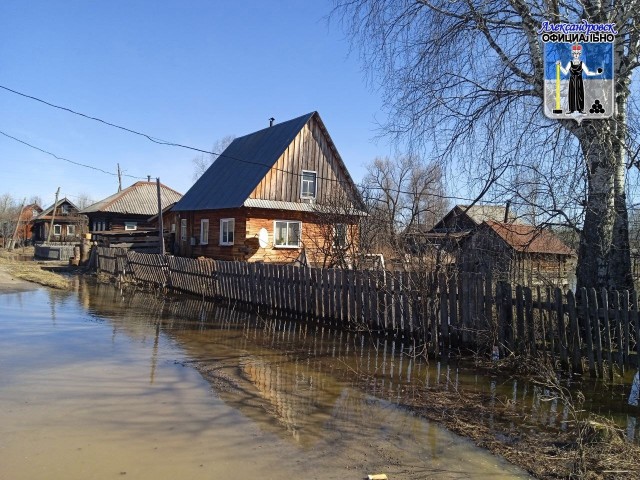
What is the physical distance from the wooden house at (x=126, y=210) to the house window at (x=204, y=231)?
62.6 ft

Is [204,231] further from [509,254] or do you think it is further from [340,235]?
[509,254]

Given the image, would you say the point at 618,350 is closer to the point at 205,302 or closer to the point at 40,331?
the point at 40,331

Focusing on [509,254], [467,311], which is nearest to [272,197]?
[509,254]

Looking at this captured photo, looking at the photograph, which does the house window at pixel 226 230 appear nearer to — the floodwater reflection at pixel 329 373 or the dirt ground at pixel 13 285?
the dirt ground at pixel 13 285

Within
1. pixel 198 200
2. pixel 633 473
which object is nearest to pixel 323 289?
pixel 633 473

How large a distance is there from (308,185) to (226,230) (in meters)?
4.74

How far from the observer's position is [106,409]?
5.37 meters

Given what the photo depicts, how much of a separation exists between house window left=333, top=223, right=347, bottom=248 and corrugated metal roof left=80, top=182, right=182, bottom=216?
31.9m

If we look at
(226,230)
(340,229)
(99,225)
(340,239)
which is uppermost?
(99,225)

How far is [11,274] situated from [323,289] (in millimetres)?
17410

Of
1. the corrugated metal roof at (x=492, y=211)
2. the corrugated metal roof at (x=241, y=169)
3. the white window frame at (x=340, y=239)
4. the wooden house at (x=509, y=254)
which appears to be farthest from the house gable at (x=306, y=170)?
the wooden house at (x=509, y=254)

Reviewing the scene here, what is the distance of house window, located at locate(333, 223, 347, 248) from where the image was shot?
1540 cm

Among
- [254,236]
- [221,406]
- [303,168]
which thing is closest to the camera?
[221,406]

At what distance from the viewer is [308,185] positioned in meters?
25.2
